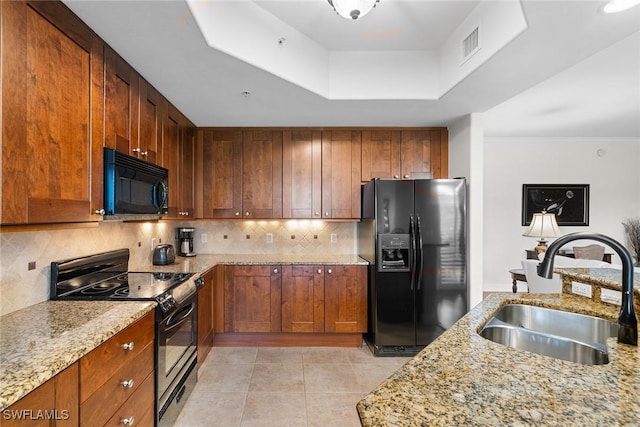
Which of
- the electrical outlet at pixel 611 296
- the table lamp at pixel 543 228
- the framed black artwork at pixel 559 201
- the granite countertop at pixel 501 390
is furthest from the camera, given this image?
the framed black artwork at pixel 559 201

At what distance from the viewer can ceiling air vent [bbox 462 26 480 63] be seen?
2.02m

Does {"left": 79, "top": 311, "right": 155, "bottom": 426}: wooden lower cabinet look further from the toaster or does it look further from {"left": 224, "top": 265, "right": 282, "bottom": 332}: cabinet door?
{"left": 224, "top": 265, "right": 282, "bottom": 332}: cabinet door

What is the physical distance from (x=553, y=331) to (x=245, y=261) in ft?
8.52

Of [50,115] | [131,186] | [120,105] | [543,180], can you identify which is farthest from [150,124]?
[543,180]

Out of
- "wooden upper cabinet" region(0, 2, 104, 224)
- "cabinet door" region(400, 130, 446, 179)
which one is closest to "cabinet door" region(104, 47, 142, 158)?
"wooden upper cabinet" region(0, 2, 104, 224)

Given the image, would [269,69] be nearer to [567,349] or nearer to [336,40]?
[336,40]

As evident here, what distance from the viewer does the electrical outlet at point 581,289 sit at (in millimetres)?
1518

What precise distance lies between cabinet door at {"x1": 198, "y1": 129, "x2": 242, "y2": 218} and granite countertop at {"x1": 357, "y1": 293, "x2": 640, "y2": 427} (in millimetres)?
2858

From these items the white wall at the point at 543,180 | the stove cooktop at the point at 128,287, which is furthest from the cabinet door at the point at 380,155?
the white wall at the point at 543,180

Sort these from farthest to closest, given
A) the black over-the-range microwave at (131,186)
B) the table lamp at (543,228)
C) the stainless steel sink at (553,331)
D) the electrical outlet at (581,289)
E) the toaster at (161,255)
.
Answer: the table lamp at (543,228) → the toaster at (161,255) → the black over-the-range microwave at (131,186) → the electrical outlet at (581,289) → the stainless steel sink at (553,331)

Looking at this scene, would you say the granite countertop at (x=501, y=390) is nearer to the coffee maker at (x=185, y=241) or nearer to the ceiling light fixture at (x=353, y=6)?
the ceiling light fixture at (x=353, y=6)

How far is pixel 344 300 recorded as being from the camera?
320cm

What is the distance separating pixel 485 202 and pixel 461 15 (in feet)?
Answer: 12.4

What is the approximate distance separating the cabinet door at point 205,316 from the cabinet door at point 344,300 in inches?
45.1
